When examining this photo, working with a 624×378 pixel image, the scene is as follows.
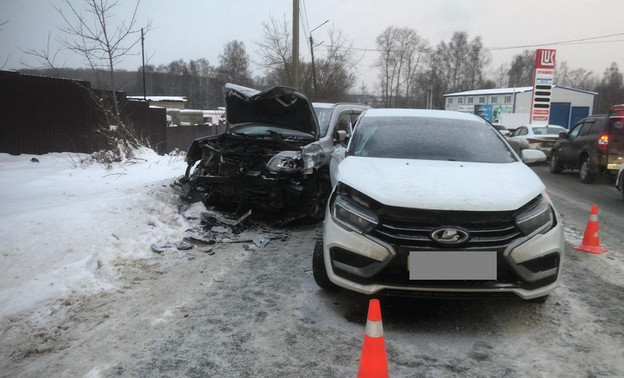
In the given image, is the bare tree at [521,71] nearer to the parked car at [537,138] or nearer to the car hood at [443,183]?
the parked car at [537,138]

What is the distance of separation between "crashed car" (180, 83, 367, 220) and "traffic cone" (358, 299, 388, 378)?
141 inches

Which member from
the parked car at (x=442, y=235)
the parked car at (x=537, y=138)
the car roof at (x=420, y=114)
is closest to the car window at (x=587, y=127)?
the parked car at (x=537, y=138)

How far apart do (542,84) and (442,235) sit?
24085 mm

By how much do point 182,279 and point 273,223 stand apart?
2.29 metres

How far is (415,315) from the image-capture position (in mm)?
3521

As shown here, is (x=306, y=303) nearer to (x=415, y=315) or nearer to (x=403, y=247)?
(x=415, y=315)

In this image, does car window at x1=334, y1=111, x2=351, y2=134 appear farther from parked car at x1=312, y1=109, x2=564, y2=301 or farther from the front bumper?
the front bumper

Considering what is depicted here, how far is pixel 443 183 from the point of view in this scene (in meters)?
3.34

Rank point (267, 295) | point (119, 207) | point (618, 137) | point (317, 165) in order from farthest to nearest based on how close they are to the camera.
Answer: point (618, 137), point (317, 165), point (119, 207), point (267, 295)

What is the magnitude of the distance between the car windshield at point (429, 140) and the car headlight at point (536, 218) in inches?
32.5

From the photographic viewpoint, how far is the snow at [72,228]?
379 cm

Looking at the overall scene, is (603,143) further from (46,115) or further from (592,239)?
(46,115)

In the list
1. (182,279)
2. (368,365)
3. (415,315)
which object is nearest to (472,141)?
(415,315)

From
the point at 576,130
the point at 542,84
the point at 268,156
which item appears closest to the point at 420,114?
the point at 268,156
